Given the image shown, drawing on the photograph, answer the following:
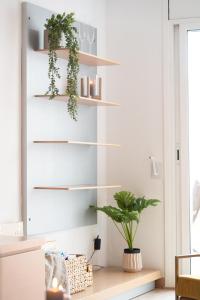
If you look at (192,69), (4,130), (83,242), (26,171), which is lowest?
(83,242)

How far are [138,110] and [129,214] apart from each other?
40.6 inches

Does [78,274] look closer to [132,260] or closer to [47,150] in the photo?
[132,260]

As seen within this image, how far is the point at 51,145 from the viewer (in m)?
5.05

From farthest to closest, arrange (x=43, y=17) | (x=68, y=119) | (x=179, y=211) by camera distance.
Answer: (x=179, y=211)
(x=68, y=119)
(x=43, y=17)

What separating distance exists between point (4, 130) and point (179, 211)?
1975mm

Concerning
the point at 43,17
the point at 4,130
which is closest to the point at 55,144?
the point at 4,130

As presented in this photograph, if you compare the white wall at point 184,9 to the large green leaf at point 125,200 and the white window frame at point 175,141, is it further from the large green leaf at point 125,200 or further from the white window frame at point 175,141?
the large green leaf at point 125,200

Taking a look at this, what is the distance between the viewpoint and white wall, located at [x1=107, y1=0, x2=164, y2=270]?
5.83 meters

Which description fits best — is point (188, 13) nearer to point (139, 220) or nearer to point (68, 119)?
point (68, 119)

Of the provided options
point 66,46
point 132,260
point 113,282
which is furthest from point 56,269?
point 66,46

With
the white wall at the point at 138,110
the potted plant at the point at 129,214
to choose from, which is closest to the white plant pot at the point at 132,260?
the potted plant at the point at 129,214

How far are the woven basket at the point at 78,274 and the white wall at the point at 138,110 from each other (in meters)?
1.00

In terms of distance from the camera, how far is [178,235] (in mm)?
5742

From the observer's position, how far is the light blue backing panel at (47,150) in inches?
186
